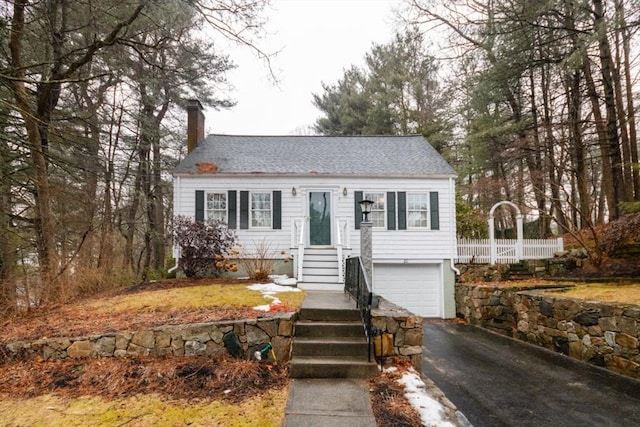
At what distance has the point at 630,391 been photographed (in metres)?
4.98

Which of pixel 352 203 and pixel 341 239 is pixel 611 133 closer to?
pixel 352 203

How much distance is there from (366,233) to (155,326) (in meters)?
4.31

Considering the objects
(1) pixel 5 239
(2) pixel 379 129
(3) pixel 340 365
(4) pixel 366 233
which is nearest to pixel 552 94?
(2) pixel 379 129

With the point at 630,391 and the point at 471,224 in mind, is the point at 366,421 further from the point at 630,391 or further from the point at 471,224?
the point at 471,224

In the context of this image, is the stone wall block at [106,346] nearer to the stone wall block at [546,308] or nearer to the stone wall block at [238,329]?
the stone wall block at [238,329]

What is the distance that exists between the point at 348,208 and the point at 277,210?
2345 millimetres

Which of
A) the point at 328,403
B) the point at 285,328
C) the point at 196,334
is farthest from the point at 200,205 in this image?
the point at 328,403

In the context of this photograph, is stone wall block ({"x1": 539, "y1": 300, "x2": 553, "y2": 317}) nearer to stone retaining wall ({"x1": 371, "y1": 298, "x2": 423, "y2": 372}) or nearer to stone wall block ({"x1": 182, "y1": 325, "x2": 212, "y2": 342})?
stone retaining wall ({"x1": 371, "y1": 298, "x2": 423, "y2": 372})

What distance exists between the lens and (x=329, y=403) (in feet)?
12.1

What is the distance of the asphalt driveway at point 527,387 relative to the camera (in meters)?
4.22

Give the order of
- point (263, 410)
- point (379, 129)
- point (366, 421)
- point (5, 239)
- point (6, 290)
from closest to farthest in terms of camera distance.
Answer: point (366, 421), point (263, 410), point (6, 290), point (5, 239), point (379, 129)

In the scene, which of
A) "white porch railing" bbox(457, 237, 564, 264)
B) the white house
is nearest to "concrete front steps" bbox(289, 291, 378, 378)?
the white house

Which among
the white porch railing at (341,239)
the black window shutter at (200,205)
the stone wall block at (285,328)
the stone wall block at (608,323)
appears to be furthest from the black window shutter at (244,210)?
the stone wall block at (608,323)

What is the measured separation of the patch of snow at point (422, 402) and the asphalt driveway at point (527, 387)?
685 mm
